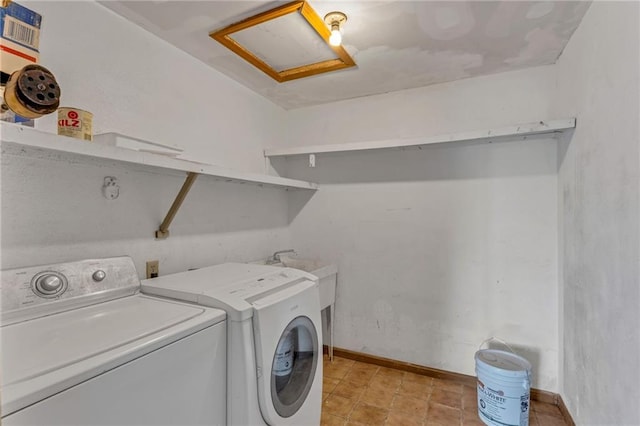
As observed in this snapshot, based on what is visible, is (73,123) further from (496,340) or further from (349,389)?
(496,340)

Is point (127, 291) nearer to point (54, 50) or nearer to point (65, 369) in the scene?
point (65, 369)

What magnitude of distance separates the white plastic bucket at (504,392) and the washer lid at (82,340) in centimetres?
169

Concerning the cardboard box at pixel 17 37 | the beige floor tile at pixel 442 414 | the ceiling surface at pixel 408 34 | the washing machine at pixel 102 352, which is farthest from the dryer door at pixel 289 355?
the ceiling surface at pixel 408 34

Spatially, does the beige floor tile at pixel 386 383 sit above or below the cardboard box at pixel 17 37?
below

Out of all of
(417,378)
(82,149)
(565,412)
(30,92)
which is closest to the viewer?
(30,92)

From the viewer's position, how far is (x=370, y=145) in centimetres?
234

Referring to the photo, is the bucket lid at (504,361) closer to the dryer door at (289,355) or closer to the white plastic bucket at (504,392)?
the white plastic bucket at (504,392)

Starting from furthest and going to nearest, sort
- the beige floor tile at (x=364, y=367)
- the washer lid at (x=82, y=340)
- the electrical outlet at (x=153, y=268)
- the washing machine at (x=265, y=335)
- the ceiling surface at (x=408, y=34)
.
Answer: the beige floor tile at (x=364, y=367) → the electrical outlet at (x=153, y=268) → the ceiling surface at (x=408, y=34) → the washing machine at (x=265, y=335) → the washer lid at (x=82, y=340)

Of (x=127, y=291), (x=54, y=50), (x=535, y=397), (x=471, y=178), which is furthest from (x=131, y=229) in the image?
(x=535, y=397)

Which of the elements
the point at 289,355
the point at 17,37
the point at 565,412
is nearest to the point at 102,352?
the point at 289,355

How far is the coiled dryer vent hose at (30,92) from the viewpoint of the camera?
0.97 metres

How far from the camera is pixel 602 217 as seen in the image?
4.75 ft

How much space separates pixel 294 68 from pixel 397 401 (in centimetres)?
245

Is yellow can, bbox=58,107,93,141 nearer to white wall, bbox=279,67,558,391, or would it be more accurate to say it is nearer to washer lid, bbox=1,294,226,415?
washer lid, bbox=1,294,226,415
